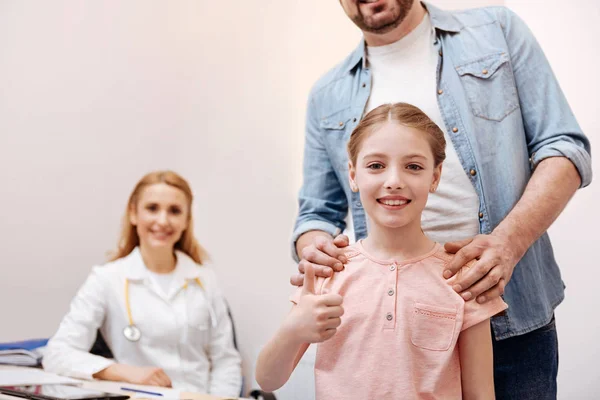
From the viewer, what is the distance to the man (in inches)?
53.4

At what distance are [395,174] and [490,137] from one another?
0.35 metres

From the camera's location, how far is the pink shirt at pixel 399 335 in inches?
45.2

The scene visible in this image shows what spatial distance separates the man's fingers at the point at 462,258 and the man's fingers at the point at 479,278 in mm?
20

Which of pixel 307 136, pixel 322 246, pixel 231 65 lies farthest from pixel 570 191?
pixel 231 65

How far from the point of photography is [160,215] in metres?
2.80

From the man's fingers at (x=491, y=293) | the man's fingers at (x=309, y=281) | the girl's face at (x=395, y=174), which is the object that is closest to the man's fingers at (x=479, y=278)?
the man's fingers at (x=491, y=293)

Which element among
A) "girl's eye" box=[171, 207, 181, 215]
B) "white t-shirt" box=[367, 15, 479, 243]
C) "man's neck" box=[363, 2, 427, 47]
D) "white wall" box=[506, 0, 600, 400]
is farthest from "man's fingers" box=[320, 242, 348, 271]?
"girl's eye" box=[171, 207, 181, 215]

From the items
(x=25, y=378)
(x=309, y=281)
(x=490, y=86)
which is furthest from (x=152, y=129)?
(x=309, y=281)

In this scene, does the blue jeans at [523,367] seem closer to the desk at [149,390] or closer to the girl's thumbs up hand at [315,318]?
the girl's thumbs up hand at [315,318]

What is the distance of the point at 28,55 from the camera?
2.73 meters

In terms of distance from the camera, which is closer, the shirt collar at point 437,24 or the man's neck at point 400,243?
the man's neck at point 400,243

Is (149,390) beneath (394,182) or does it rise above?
beneath

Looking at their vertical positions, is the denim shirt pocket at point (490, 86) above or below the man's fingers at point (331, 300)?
above

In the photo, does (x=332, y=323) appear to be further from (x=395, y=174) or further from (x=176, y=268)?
(x=176, y=268)
